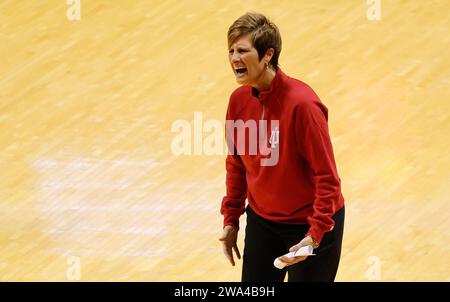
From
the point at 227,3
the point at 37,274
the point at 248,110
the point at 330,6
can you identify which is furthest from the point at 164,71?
the point at 248,110

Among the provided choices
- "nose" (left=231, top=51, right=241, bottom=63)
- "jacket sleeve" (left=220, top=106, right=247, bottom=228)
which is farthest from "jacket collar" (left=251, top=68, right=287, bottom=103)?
"jacket sleeve" (left=220, top=106, right=247, bottom=228)

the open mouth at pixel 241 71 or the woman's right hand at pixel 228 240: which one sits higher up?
the open mouth at pixel 241 71

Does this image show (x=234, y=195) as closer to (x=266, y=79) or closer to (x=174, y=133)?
(x=266, y=79)

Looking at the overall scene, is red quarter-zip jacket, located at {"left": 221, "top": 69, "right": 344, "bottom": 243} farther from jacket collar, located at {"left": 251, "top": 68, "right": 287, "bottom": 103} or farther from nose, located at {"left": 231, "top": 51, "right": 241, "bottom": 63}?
nose, located at {"left": 231, "top": 51, "right": 241, "bottom": 63}

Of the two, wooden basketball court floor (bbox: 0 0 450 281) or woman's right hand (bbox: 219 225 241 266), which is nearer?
woman's right hand (bbox: 219 225 241 266)

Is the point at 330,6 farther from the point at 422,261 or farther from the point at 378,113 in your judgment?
the point at 422,261

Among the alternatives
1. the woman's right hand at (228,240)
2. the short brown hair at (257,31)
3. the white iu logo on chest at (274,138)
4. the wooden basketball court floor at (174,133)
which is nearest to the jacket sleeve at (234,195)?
the woman's right hand at (228,240)

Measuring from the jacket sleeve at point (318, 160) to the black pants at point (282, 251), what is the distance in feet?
0.30

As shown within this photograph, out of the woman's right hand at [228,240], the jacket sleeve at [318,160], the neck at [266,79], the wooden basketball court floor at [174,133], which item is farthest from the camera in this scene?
the wooden basketball court floor at [174,133]

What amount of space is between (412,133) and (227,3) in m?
1.35

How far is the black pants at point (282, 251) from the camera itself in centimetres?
216

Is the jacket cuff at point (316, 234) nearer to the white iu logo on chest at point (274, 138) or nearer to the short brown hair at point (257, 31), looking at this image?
the white iu logo on chest at point (274, 138)

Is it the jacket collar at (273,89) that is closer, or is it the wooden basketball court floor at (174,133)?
the jacket collar at (273,89)

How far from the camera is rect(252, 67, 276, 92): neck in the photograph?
215 cm
